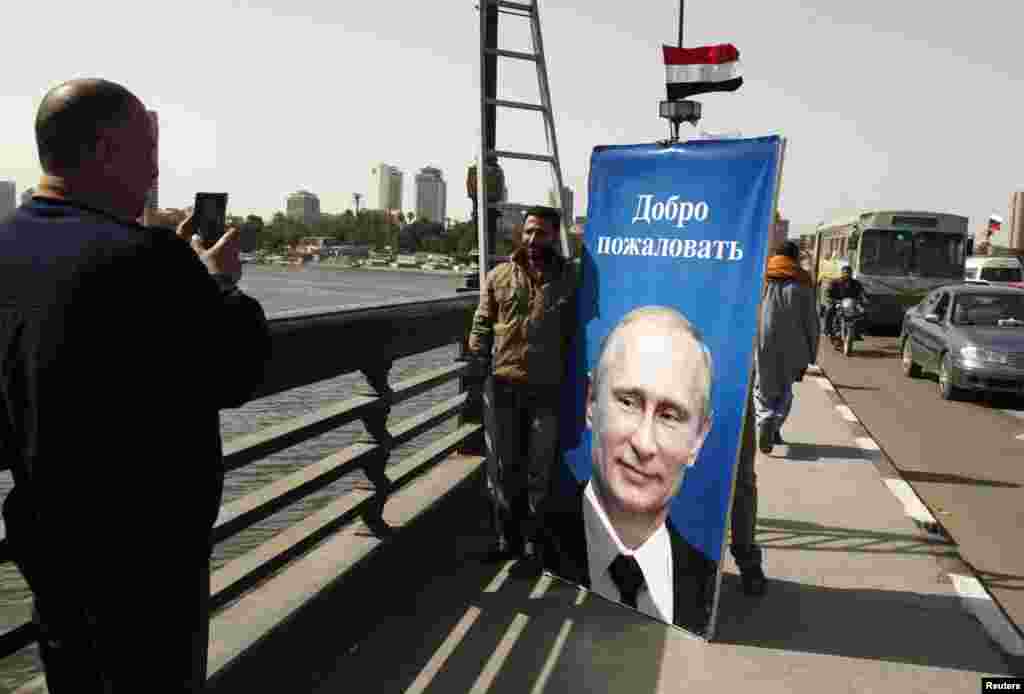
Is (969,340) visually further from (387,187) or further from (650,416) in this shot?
(387,187)

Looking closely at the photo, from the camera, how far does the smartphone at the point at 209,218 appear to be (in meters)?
2.37

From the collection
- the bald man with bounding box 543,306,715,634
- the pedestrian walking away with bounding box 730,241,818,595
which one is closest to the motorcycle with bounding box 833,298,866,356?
the pedestrian walking away with bounding box 730,241,818,595

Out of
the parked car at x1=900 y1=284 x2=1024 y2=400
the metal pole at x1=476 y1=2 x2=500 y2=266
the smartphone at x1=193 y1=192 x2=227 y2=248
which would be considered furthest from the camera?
the parked car at x1=900 y1=284 x2=1024 y2=400

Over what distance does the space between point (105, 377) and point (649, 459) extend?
2839mm

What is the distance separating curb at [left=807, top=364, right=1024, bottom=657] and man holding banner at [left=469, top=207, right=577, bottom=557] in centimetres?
227

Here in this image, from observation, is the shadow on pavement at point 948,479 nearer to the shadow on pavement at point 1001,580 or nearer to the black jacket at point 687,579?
the shadow on pavement at point 1001,580

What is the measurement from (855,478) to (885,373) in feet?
30.6

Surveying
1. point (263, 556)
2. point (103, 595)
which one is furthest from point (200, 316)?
point (263, 556)

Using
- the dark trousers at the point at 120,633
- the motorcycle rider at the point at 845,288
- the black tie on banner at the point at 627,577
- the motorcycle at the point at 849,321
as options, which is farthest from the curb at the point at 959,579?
the motorcycle rider at the point at 845,288

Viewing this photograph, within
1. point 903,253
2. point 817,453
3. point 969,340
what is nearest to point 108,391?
point 817,453

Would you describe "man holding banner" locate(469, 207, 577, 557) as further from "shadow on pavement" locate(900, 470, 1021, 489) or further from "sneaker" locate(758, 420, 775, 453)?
"shadow on pavement" locate(900, 470, 1021, 489)

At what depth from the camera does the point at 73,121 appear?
2037mm

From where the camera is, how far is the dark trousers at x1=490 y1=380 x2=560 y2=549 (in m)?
5.23

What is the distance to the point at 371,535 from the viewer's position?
4.75 m
